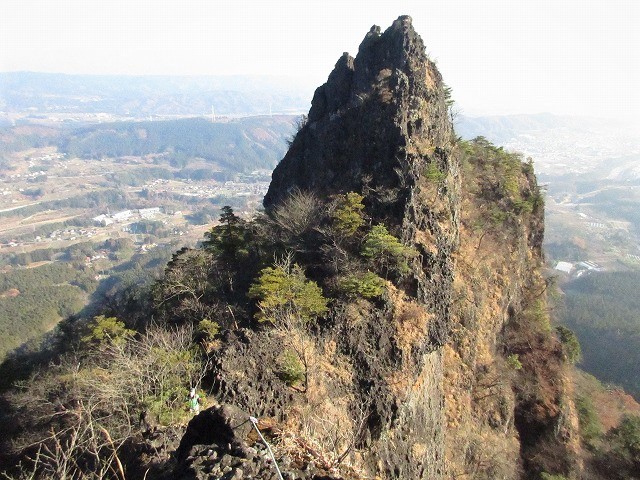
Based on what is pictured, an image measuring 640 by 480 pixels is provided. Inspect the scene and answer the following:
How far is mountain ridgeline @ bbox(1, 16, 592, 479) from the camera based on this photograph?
13.6m

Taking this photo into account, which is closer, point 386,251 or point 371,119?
point 386,251

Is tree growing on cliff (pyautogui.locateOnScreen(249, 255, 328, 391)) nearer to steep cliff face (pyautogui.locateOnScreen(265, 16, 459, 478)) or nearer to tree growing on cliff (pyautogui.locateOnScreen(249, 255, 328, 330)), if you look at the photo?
tree growing on cliff (pyautogui.locateOnScreen(249, 255, 328, 330))

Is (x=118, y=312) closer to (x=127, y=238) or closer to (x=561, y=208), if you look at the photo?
(x=127, y=238)

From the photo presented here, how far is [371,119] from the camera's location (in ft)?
89.5

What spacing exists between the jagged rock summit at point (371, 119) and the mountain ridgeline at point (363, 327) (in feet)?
0.50

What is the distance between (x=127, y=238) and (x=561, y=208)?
189 m

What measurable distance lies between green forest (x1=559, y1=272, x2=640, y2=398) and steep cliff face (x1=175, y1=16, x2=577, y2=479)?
38950 millimetres

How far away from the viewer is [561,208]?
198 meters

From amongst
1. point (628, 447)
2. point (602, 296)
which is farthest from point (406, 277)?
point (602, 296)

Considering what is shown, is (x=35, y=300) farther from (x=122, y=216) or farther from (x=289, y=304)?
(x=122, y=216)

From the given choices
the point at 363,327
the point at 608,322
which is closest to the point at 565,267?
the point at 608,322

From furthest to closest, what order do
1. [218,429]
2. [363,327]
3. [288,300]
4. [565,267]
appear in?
[565,267] < [363,327] < [288,300] < [218,429]

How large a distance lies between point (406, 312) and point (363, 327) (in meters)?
2.71

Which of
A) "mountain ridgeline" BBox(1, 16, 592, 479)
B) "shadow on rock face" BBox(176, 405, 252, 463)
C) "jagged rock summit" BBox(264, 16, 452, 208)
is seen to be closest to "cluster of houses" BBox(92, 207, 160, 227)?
"mountain ridgeline" BBox(1, 16, 592, 479)
